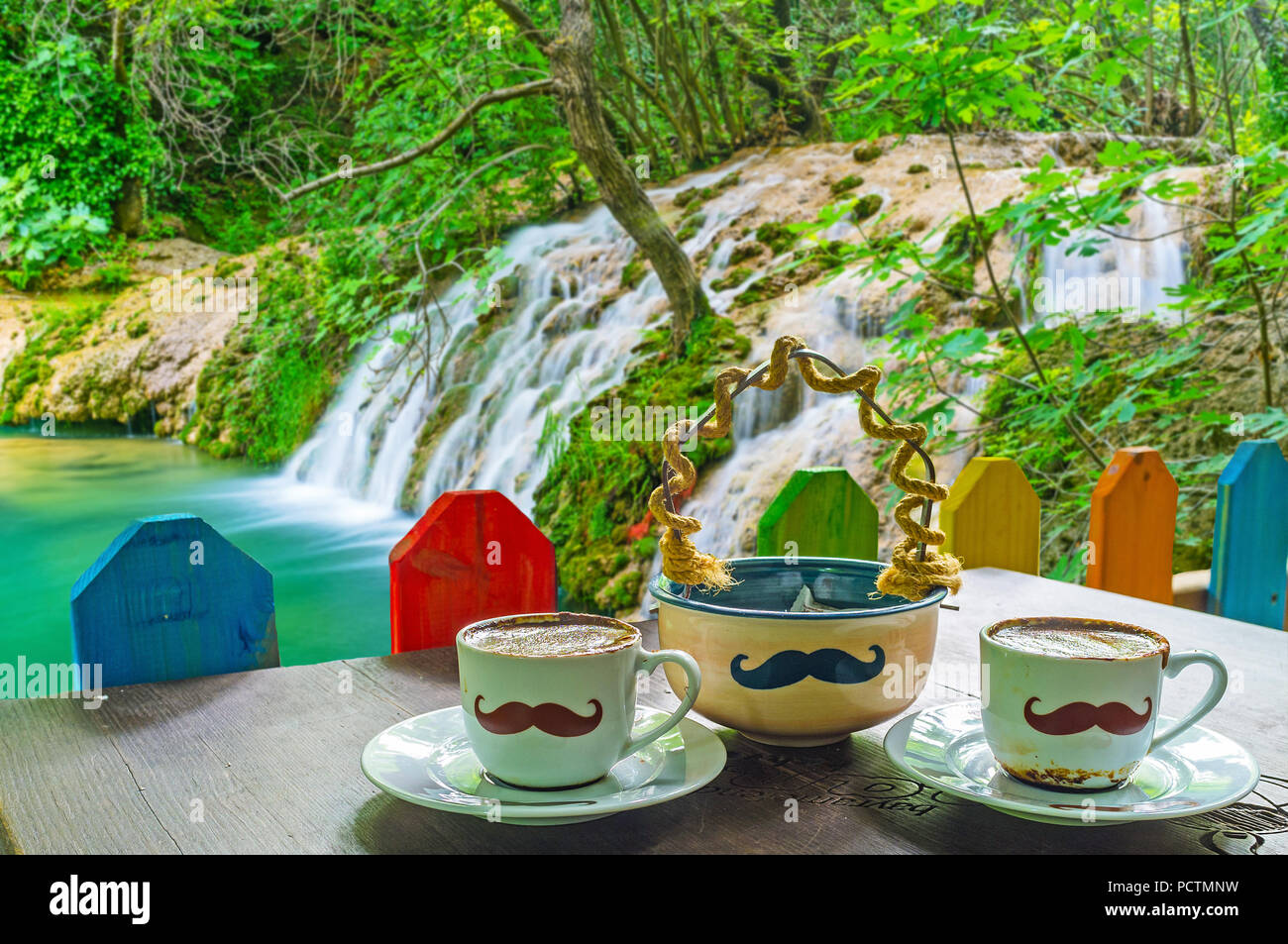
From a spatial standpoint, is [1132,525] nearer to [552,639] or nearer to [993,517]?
[993,517]

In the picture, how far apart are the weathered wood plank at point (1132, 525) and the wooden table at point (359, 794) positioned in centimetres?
45

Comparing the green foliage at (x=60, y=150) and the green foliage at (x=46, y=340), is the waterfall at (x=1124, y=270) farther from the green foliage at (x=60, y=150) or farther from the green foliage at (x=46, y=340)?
the green foliage at (x=60, y=150)

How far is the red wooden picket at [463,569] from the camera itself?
95 cm

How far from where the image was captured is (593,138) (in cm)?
384

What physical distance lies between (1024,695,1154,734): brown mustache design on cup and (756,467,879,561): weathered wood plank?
0.53 metres

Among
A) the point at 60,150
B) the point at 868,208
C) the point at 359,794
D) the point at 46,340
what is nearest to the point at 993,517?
the point at 359,794

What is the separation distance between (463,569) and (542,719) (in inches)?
17.3

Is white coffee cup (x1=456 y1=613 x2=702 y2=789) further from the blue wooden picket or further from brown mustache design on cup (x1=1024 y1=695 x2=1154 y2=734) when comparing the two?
the blue wooden picket

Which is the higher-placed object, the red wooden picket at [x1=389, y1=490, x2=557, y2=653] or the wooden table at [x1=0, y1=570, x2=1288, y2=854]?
the red wooden picket at [x1=389, y1=490, x2=557, y2=653]

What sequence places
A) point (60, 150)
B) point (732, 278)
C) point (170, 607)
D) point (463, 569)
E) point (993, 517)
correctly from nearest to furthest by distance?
point (170, 607), point (463, 569), point (993, 517), point (732, 278), point (60, 150)

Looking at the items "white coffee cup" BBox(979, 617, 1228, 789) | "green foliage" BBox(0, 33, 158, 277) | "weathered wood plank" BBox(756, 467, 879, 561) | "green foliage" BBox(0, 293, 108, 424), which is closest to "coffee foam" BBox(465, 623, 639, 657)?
"white coffee cup" BBox(979, 617, 1228, 789)

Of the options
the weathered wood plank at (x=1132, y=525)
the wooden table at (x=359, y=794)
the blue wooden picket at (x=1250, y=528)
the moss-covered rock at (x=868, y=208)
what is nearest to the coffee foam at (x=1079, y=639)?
the wooden table at (x=359, y=794)

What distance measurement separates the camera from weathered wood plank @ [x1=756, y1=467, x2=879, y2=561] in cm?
109

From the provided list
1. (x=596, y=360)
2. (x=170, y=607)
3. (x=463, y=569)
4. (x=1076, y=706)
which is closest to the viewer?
(x=1076, y=706)
